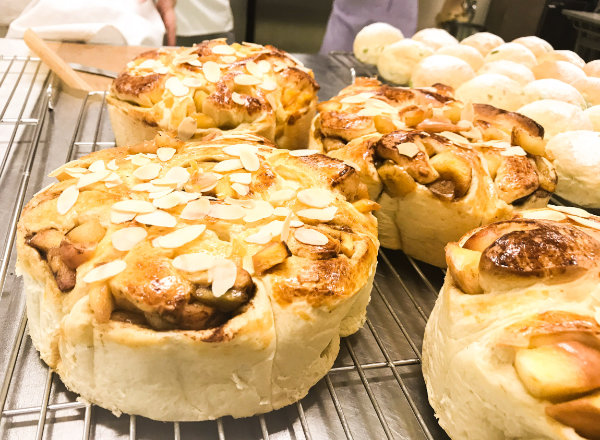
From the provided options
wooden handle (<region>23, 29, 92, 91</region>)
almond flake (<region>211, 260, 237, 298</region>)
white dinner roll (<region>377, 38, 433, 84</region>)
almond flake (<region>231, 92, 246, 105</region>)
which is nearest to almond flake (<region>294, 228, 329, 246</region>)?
almond flake (<region>211, 260, 237, 298</region>)

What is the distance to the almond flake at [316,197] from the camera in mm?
1674

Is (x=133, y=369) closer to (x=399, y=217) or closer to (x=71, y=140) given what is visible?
(x=399, y=217)

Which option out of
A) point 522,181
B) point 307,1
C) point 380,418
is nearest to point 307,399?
point 380,418

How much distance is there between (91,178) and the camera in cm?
168

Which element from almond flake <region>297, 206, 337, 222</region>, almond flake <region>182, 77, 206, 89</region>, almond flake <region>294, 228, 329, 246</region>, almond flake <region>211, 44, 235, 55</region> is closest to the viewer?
almond flake <region>294, 228, 329, 246</region>

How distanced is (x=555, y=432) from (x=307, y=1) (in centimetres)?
610

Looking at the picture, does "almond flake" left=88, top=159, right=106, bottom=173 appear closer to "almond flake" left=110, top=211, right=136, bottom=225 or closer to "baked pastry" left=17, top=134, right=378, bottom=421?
"baked pastry" left=17, top=134, right=378, bottom=421

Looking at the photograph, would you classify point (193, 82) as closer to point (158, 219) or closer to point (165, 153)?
point (165, 153)

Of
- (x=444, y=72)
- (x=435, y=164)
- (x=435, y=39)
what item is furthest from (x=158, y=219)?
(x=435, y=39)

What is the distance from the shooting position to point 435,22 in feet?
18.7

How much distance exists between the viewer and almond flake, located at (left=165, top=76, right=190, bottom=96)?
2.30 meters

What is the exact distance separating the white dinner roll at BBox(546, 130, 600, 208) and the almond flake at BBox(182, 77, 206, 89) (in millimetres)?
1635

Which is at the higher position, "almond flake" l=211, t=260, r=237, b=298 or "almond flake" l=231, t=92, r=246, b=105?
"almond flake" l=231, t=92, r=246, b=105

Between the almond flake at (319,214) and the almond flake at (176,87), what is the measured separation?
1.01m
